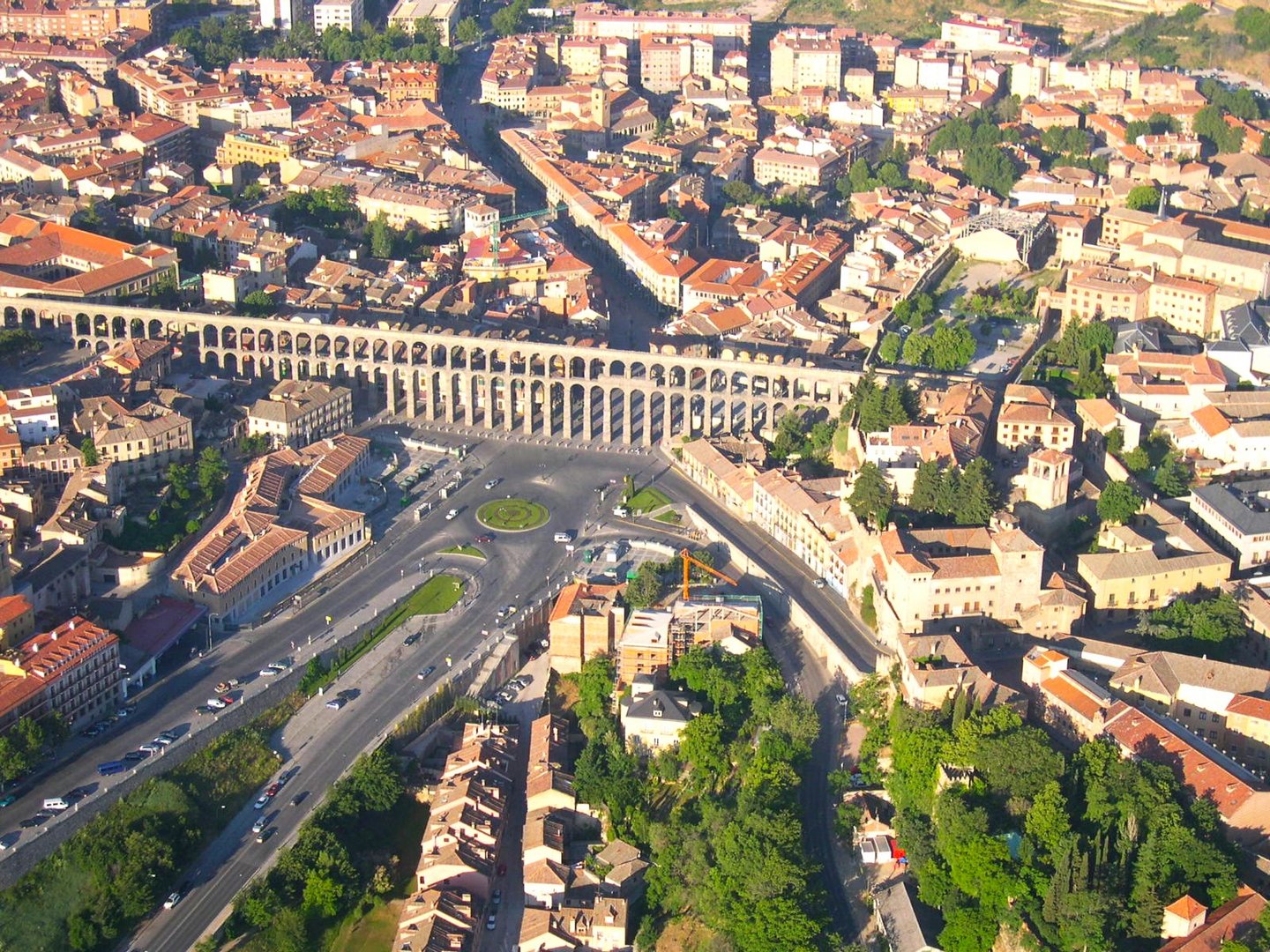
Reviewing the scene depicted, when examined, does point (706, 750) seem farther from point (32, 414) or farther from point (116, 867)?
point (32, 414)

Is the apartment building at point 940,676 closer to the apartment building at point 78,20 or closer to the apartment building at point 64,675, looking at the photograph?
the apartment building at point 64,675

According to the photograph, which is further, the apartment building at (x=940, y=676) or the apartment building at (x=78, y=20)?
the apartment building at (x=78, y=20)

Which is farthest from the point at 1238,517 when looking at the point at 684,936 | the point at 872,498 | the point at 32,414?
the point at 32,414

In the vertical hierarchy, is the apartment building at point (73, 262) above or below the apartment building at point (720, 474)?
above

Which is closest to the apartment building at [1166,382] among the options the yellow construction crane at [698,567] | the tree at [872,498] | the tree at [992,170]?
the tree at [872,498]

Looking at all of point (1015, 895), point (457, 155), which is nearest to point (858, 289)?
point (457, 155)

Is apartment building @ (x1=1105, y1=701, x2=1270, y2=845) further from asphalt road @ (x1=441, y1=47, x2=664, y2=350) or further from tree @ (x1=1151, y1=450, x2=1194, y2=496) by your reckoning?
asphalt road @ (x1=441, y1=47, x2=664, y2=350)

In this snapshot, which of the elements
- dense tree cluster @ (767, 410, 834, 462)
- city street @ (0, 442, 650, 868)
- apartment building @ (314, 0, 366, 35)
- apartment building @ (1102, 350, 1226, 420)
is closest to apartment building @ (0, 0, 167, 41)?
apartment building @ (314, 0, 366, 35)
